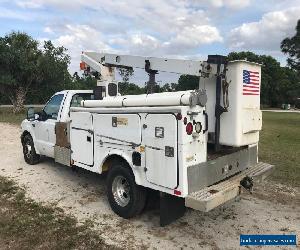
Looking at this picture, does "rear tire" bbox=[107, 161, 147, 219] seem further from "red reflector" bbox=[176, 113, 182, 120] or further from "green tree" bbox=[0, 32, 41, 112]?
"green tree" bbox=[0, 32, 41, 112]

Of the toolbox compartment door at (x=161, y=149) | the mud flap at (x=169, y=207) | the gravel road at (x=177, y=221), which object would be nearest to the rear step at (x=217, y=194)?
the toolbox compartment door at (x=161, y=149)

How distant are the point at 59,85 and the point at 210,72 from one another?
108 ft

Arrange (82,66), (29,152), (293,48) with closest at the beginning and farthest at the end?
1. (82,66)
2. (29,152)
3. (293,48)

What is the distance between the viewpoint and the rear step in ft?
16.3

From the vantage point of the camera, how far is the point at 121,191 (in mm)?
6438

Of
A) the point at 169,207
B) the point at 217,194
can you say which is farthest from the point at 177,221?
the point at 217,194

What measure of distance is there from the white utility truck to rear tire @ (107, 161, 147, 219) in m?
0.02

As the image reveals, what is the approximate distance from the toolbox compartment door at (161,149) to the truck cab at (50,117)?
2.99 metres

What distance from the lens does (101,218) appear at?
6328mm

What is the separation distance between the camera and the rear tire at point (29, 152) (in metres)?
9.97

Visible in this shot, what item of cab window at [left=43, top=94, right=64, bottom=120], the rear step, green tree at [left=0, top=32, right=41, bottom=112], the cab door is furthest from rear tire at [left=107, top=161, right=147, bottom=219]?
green tree at [left=0, top=32, right=41, bottom=112]

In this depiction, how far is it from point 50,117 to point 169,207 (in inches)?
176

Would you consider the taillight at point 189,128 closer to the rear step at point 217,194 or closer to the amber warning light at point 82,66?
the rear step at point 217,194

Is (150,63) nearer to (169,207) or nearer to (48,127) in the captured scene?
(169,207)
